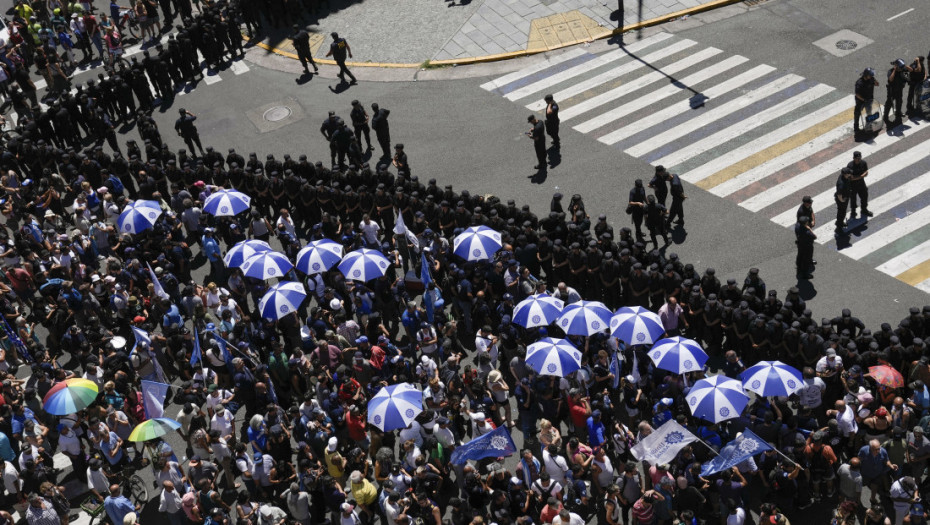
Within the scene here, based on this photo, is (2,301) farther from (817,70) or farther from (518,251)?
(817,70)

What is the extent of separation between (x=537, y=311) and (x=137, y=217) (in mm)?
9785

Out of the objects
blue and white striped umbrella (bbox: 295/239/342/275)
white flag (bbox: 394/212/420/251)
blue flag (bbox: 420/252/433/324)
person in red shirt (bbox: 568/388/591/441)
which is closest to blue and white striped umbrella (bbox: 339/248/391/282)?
blue and white striped umbrella (bbox: 295/239/342/275)

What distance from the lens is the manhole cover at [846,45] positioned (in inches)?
1163

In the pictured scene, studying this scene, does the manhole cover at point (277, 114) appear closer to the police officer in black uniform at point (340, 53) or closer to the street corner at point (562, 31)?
the police officer in black uniform at point (340, 53)

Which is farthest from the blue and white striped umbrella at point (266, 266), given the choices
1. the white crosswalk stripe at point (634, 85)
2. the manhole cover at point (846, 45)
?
the manhole cover at point (846, 45)

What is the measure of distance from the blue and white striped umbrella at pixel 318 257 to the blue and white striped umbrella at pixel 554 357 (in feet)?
16.8

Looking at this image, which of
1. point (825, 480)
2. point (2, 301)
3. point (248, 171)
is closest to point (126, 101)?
point (248, 171)

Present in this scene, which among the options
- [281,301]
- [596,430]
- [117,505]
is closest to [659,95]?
[281,301]

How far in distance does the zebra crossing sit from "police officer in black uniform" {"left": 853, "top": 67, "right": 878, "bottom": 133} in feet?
2.07

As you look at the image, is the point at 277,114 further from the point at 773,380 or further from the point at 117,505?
the point at 773,380

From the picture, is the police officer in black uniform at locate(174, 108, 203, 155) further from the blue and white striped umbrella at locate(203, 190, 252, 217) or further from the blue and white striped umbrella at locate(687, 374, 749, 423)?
the blue and white striped umbrella at locate(687, 374, 749, 423)

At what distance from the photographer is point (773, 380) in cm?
1678

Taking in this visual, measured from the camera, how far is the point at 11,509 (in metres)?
19.1

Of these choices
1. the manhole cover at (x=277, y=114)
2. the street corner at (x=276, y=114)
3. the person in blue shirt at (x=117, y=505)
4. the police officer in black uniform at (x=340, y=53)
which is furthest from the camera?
the police officer in black uniform at (x=340, y=53)
